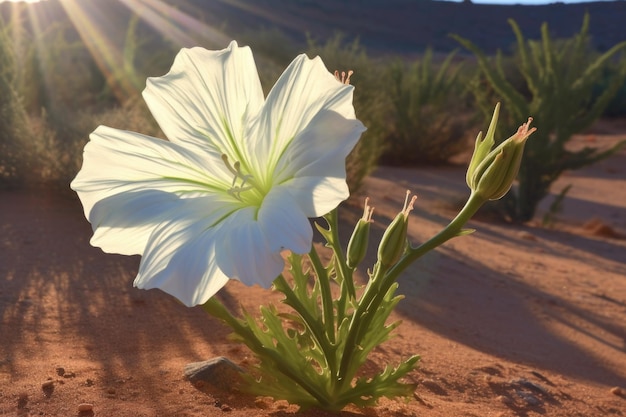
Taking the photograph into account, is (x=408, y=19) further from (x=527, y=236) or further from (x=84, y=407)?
(x=84, y=407)

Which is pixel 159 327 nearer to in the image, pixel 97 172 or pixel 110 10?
pixel 97 172

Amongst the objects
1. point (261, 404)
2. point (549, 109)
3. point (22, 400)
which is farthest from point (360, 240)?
point (549, 109)

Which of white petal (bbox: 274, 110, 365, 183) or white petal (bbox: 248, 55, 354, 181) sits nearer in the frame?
white petal (bbox: 274, 110, 365, 183)

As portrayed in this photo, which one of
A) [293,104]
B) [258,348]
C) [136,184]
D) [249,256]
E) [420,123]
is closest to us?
[249,256]

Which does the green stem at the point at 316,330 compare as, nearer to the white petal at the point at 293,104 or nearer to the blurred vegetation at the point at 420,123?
the white petal at the point at 293,104

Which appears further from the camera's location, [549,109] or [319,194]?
[549,109]

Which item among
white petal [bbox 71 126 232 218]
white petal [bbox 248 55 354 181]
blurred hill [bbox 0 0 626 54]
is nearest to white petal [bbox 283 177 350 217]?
white petal [bbox 248 55 354 181]

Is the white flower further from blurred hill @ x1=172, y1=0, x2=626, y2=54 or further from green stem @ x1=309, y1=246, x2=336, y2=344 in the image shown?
blurred hill @ x1=172, y1=0, x2=626, y2=54
